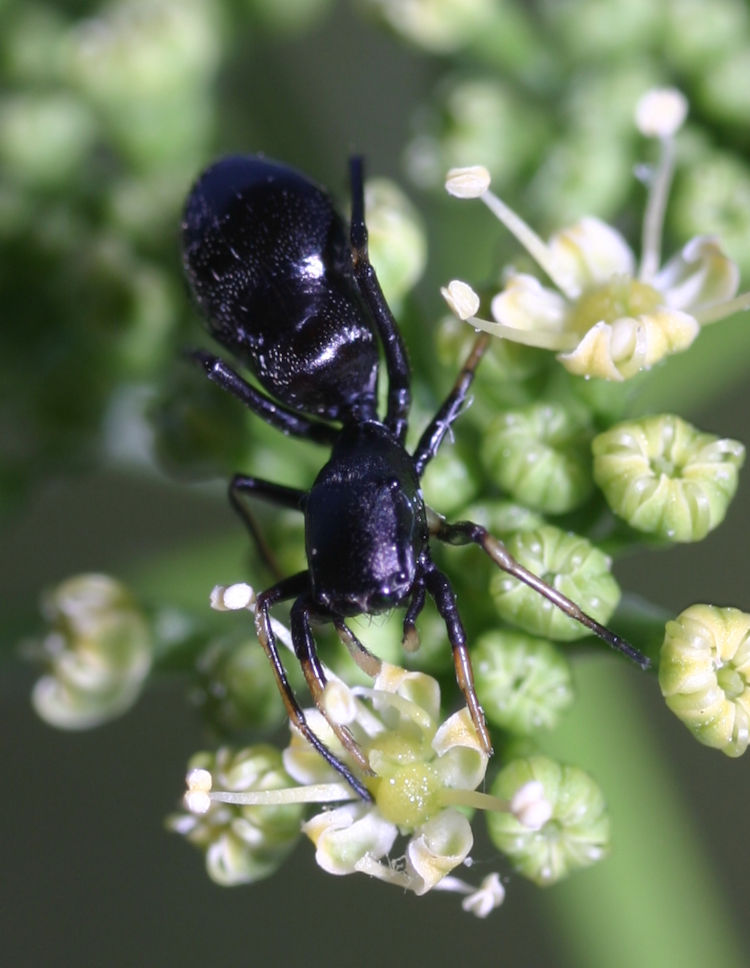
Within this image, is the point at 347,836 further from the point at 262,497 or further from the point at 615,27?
the point at 615,27

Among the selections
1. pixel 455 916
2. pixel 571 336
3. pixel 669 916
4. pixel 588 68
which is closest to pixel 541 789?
pixel 571 336

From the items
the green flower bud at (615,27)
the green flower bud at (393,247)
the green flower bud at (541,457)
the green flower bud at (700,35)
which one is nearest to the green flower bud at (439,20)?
the green flower bud at (615,27)

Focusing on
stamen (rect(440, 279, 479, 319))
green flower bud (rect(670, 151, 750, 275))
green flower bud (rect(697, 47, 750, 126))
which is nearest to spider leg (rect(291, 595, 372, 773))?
stamen (rect(440, 279, 479, 319))

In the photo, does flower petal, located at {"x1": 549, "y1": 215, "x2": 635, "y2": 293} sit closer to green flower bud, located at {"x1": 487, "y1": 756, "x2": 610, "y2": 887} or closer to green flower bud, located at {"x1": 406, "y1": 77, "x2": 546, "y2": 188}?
green flower bud, located at {"x1": 406, "y1": 77, "x2": 546, "y2": 188}

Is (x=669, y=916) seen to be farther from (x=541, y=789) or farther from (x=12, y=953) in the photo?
(x=12, y=953)

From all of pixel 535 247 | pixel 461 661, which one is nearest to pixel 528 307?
pixel 535 247
